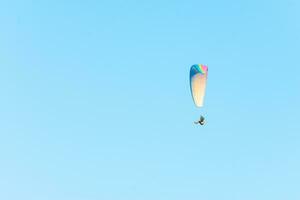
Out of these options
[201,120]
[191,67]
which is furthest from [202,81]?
[201,120]

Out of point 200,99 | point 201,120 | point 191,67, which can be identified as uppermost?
point 191,67

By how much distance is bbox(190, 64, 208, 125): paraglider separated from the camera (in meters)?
65.1

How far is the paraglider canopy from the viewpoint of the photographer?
6512cm

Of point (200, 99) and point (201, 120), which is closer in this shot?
point (201, 120)

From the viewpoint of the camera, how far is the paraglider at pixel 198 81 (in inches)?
2564

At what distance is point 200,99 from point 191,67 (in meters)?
5.73

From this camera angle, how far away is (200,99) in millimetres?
65625

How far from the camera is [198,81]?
6562 cm

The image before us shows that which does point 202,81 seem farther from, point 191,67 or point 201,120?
point 201,120

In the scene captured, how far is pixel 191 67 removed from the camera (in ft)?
215

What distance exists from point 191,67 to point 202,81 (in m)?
3.07

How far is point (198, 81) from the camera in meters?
65.6

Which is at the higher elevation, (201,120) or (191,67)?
(191,67)

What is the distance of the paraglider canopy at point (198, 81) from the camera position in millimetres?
65125
